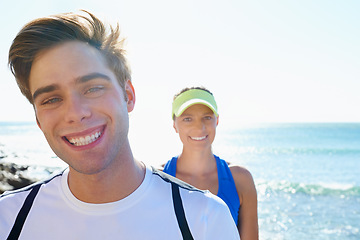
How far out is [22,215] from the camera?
1.72 m

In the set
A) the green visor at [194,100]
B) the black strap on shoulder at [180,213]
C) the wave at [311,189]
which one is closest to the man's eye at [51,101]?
the black strap on shoulder at [180,213]

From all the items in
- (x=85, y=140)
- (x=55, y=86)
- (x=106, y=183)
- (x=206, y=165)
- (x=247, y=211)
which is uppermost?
(x=55, y=86)

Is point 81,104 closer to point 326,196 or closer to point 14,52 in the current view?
point 14,52

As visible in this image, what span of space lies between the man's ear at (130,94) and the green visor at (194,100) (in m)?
1.23

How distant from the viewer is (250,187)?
126 inches

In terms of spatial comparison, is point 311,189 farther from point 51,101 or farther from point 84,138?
point 51,101

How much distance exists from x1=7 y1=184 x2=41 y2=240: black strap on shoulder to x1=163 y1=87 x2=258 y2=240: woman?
175 cm

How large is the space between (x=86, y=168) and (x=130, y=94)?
22.8 inches

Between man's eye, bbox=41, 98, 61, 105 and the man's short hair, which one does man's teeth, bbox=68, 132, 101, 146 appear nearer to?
man's eye, bbox=41, 98, 61, 105

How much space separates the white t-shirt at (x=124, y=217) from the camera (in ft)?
5.39

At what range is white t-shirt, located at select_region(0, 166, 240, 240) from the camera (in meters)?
1.64

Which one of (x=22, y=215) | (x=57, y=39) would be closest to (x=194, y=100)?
(x=57, y=39)

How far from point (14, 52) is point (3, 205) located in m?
0.88

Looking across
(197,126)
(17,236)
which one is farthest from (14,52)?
(197,126)
